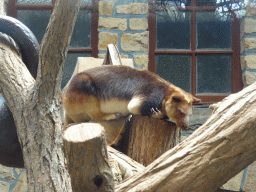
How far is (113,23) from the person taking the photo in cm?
393

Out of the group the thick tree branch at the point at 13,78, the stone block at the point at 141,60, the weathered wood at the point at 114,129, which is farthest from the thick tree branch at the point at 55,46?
the stone block at the point at 141,60

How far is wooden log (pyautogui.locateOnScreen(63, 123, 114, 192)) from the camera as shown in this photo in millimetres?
1079

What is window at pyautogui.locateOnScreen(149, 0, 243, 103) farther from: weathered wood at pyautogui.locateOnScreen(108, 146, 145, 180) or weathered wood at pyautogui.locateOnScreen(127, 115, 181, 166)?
weathered wood at pyautogui.locateOnScreen(108, 146, 145, 180)

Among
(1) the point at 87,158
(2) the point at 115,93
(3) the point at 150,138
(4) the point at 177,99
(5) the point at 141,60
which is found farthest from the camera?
(5) the point at 141,60

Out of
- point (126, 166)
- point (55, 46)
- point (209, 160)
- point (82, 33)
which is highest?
point (82, 33)

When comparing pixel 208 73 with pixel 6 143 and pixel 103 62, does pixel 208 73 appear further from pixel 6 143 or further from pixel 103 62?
pixel 6 143

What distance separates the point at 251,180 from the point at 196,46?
64.9 inches

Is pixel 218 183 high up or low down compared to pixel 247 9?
down

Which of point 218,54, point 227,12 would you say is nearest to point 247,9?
point 227,12

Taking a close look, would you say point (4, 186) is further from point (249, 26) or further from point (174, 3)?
point (249, 26)

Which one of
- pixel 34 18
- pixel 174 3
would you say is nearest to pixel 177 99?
pixel 174 3

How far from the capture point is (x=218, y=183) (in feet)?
4.25

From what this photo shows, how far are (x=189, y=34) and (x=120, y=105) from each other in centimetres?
168

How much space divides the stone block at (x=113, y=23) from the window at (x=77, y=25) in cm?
17
